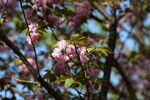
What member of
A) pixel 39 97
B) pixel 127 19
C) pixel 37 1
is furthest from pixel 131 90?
pixel 37 1

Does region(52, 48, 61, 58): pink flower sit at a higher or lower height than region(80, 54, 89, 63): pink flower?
higher

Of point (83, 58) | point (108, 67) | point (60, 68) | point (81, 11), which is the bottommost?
point (83, 58)

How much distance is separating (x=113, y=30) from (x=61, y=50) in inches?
89.9

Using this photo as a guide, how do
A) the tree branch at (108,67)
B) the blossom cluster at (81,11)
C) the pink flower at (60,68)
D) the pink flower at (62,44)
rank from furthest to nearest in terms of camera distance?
the blossom cluster at (81,11) < the tree branch at (108,67) < the pink flower at (60,68) < the pink flower at (62,44)

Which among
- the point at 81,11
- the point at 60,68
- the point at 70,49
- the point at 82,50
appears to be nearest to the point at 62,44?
the point at 70,49

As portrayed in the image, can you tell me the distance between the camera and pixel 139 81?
377 inches

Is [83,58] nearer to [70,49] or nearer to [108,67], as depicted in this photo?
[70,49]

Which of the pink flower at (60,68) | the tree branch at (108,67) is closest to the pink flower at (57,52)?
the pink flower at (60,68)

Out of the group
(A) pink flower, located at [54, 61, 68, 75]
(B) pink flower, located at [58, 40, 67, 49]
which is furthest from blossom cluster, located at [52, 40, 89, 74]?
(A) pink flower, located at [54, 61, 68, 75]

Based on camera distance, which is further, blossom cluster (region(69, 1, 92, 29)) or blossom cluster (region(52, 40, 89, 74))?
blossom cluster (region(69, 1, 92, 29))

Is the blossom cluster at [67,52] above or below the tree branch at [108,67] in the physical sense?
below

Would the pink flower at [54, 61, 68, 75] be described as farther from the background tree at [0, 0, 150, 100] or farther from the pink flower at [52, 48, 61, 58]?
the pink flower at [52, 48, 61, 58]

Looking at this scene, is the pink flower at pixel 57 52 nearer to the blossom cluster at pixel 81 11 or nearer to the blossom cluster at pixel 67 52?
the blossom cluster at pixel 67 52

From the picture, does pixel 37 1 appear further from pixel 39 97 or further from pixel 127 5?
pixel 127 5
